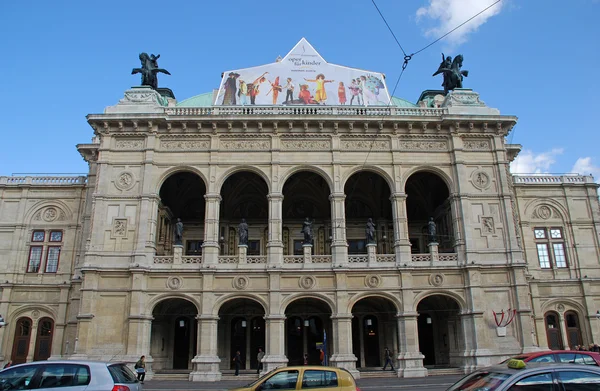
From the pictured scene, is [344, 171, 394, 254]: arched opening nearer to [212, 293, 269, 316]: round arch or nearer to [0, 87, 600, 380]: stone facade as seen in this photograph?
[0, 87, 600, 380]: stone facade

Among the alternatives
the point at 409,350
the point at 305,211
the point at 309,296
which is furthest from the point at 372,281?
the point at 305,211

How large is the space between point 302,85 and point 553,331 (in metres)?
22.3

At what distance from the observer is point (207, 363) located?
23438 mm

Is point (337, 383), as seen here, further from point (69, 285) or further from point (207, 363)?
point (69, 285)

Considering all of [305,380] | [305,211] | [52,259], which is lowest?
[305,380]

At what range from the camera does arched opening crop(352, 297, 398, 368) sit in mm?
28109

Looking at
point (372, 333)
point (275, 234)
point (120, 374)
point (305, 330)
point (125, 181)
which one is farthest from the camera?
point (372, 333)

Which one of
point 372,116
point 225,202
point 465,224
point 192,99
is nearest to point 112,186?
point 225,202

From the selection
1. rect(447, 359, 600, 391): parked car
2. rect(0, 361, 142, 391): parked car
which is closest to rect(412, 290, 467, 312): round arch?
rect(0, 361, 142, 391): parked car

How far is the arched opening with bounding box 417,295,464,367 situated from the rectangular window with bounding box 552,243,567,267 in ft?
30.0

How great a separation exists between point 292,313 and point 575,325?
59.7ft

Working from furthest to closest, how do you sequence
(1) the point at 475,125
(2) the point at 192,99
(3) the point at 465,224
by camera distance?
(2) the point at 192,99
(1) the point at 475,125
(3) the point at 465,224

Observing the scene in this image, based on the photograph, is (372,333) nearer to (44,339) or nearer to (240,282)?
(240,282)

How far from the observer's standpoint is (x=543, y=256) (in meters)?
30.8
